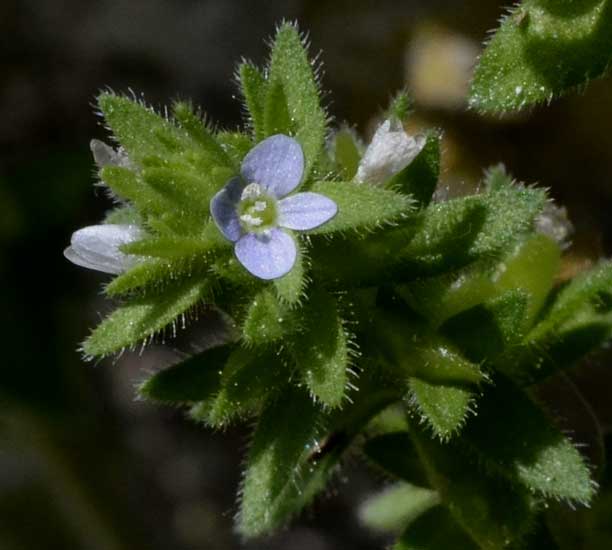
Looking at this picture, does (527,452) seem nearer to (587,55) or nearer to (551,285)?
(551,285)

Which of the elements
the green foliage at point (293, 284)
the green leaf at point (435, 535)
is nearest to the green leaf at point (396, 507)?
the green leaf at point (435, 535)

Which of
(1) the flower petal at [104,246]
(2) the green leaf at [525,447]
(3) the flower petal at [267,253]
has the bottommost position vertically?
(2) the green leaf at [525,447]

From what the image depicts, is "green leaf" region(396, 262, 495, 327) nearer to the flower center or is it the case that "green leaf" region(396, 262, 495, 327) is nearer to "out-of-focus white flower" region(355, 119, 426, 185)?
"out-of-focus white flower" region(355, 119, 426, 185)

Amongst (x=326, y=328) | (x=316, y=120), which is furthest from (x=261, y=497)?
(x=316, y=120)

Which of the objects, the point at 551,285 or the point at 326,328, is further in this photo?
the point at 551,285

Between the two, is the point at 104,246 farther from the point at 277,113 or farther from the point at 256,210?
the point at 277,113

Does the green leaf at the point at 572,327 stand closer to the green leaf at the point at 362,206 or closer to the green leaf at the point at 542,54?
the green leaf at the point at 542,54
